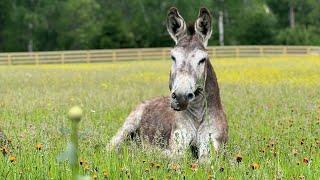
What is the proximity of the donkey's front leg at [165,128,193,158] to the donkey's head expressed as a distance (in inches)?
18.5

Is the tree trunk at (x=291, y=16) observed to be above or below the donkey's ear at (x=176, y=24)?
above

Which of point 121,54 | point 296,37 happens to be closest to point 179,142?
point 121,54

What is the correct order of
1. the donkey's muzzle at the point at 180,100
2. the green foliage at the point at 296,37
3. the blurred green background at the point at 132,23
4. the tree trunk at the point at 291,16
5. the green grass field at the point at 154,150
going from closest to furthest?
the green grass field at the point at 154,150
the donkey's muzzle at the point at 180,100
the green foliage at the point at 296,37
the blurred green background at the point at 132,23
the tree trunk at the point at 291,16

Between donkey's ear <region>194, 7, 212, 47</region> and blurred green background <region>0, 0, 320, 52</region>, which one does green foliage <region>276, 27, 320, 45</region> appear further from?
donkey's ear <region>194, 7, 212, 47</region>

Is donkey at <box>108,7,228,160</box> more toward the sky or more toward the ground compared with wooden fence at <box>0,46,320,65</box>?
more toward the sky

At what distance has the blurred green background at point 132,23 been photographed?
6656 cm

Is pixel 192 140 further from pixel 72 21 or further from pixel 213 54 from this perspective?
pixel 72 21

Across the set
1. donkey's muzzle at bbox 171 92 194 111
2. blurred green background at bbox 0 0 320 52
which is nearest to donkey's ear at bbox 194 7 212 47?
donkey's muzzle at bbox 171 92 194 111

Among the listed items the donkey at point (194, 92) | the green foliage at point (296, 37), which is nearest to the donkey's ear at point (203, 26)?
the donkey at point (194, 92)

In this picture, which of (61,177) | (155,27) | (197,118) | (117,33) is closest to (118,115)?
(197,118)

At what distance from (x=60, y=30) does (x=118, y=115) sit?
194ft

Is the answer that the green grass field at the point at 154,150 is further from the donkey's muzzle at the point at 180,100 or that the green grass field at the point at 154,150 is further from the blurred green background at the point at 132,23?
the blurred green background at the point at 132,23

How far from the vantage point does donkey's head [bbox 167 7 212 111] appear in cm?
602

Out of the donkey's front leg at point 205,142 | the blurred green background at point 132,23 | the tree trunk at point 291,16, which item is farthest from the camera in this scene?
the tree trunk at point 291,16
